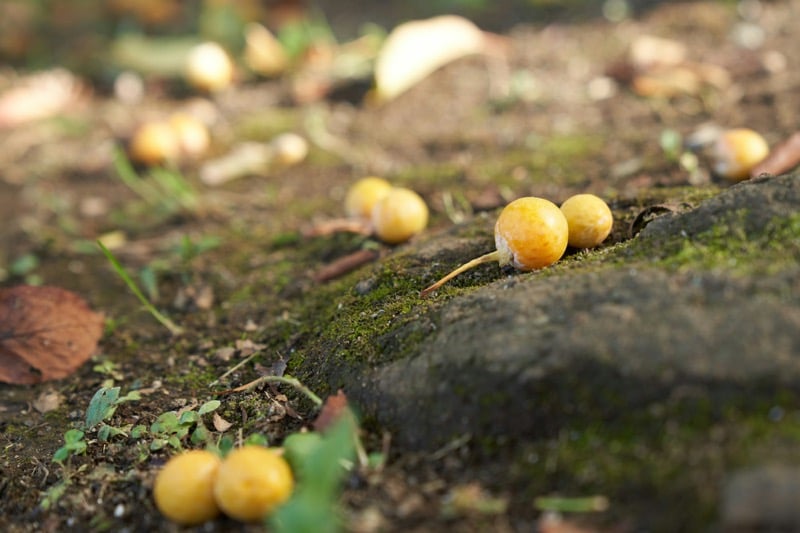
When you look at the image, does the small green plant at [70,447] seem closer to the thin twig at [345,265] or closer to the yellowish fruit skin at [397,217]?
the thin twig at [345,265]

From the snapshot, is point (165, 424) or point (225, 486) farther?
point (165, 424)

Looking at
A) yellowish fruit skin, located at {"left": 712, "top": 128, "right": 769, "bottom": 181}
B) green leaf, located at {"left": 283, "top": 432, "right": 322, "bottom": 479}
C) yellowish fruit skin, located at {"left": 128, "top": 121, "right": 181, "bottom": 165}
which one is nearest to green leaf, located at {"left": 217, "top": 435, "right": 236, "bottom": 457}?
green leaf, located at {"left": 283, "top": 432, "right": 322, "bottom": 479}

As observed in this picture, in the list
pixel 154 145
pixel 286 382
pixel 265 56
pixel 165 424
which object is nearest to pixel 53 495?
pixel 165 424

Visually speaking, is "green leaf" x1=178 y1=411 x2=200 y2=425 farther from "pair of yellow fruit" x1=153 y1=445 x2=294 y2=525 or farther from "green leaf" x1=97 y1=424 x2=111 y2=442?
"pair of yellow fruit" x1=153 y1=445 x2=294 y2=525

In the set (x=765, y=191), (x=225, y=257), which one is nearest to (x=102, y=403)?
(x=225, y=257)

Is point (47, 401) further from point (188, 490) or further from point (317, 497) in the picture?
point (317, 497)

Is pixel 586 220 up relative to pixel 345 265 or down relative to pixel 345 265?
up

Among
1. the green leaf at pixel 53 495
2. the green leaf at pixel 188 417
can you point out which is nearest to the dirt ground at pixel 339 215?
the green leaf at pixel 53 495
